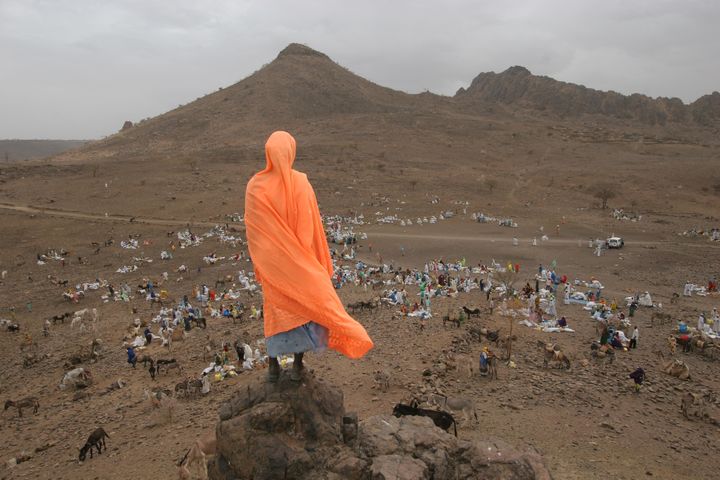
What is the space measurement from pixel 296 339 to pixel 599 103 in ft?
378

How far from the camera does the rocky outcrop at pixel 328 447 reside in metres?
4.96

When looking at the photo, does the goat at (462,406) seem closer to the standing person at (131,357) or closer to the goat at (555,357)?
the goat at (555,357)

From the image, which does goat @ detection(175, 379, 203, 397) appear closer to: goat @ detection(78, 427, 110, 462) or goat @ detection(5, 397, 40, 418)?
goat @ detection(78, 427, 110, 462)

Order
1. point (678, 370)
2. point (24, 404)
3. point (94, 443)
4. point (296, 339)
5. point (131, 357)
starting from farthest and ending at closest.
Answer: point (131, 357)
point (678, 370)
point (24, 404)
point (94, 443)
point (296, 339)

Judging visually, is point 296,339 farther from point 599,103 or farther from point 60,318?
point 599,103

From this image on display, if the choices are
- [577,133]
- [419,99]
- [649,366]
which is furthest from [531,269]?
[419,99]

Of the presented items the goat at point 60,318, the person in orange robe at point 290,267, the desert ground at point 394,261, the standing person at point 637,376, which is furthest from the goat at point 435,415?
the goat at point 60,318

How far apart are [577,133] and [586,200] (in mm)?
35632

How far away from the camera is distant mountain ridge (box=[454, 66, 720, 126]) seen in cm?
9631

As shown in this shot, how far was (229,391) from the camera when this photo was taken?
10430 millimetres

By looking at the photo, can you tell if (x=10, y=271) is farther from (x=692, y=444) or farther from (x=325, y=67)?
(x=325, y=67)

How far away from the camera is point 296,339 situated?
5137 mm

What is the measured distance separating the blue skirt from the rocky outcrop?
536 millimetres

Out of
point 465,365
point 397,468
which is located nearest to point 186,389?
point 465,365
